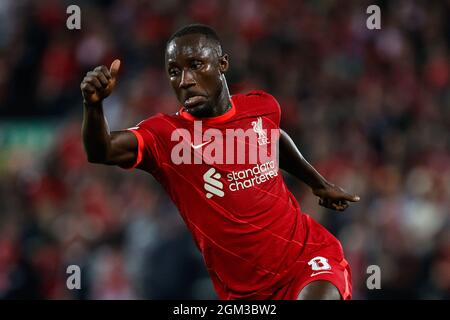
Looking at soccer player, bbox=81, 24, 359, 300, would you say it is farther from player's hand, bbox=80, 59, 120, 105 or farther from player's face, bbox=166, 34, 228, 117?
player's hand, bbox=80, 59, 120, 105

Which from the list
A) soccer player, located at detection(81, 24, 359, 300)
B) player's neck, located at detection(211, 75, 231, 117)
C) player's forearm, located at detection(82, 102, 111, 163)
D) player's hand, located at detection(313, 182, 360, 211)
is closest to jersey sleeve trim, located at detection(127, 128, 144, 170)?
soccer player, located at detection(81, 24, 359, 300)

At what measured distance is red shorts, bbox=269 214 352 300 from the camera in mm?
5199

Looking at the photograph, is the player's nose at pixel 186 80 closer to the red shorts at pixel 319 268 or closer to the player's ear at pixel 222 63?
the player's ear at pixel 222 63

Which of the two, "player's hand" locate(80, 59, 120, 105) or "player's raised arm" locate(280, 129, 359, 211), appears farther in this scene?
"player's raised arm" locate(280, 129, 359, 211)

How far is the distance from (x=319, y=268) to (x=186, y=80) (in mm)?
1256

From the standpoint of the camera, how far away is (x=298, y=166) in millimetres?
5922

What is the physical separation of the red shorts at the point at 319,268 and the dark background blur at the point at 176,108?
133 inches

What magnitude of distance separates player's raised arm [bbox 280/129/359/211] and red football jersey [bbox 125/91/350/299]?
1.39 ft

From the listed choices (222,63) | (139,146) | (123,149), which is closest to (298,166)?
(222,63)

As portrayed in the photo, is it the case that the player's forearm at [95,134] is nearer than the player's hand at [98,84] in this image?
No

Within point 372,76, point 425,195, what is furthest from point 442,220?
point 372,76

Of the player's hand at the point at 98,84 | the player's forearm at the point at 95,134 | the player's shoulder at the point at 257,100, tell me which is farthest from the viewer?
the player's shoulder at the point at 257,100

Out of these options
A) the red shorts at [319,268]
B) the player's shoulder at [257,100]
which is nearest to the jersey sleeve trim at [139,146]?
the player's shoulder at [257,100]

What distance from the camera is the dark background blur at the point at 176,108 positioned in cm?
918
